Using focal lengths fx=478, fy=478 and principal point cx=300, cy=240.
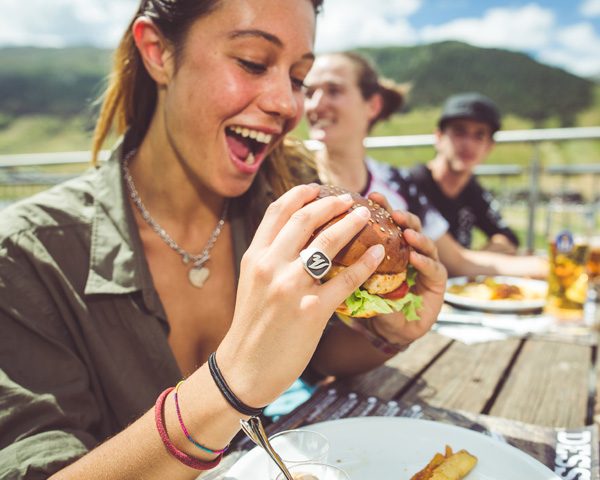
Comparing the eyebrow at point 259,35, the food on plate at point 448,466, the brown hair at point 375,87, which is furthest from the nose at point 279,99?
the brown hair at point 375,87

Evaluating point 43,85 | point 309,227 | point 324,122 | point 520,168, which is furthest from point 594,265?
point 43,85

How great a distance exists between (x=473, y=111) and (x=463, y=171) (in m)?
0.55

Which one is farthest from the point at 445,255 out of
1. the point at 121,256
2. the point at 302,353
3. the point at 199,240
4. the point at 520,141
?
the point at 520,141

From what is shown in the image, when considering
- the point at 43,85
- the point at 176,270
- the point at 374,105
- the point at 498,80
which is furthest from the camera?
the point at 43,85

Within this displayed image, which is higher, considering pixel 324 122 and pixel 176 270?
pixel 324 122

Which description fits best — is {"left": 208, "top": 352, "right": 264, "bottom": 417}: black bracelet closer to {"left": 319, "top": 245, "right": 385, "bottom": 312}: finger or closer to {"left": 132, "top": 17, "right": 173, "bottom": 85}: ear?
{"left": 319, "top": 245, "right": 385, "bottom": 312}: finger

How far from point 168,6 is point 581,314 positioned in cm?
210

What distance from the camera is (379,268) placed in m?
1.28

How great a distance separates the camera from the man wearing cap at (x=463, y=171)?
4.39 m

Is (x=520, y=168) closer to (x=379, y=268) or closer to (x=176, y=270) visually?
(x=176, y=270)

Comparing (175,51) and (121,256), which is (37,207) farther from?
(175,51)

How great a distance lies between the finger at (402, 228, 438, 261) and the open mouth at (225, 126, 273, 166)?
0.60 meters

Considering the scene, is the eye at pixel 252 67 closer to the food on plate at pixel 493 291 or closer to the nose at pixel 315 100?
the food on plate at pixel 493 291

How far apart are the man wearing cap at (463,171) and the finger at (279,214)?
11.8 ft
